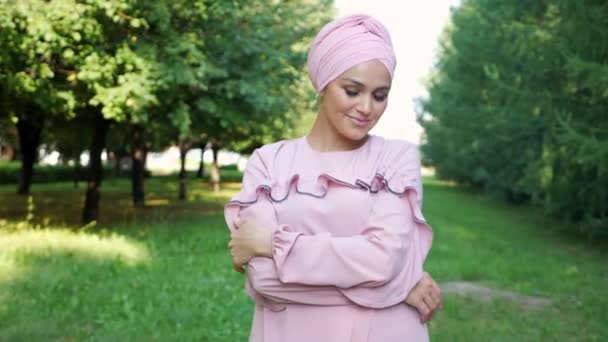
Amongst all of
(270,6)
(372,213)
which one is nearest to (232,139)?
(270,6)

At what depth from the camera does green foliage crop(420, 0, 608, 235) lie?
11.4 metres

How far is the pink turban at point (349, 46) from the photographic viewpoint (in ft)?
6.65

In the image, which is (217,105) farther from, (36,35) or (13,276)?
(13,276)

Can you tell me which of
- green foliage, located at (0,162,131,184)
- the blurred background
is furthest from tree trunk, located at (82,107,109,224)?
green foliage, located at (0,162,131,184)

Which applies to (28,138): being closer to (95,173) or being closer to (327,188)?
(95,173)

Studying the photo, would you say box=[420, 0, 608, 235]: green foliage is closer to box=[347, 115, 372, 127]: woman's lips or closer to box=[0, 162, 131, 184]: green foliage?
box=[347, 115, 372, 127]: woman's lips

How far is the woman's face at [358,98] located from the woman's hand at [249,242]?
408mm

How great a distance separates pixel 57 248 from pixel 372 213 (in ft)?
30.5

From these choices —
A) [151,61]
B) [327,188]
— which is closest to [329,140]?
[327,188]

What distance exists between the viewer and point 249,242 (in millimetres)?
1989

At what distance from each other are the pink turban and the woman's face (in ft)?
0.07

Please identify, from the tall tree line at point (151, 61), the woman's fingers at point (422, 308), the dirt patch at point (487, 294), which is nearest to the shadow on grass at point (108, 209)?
the tall tree line at point (151, 61)

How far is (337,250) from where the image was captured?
1.89m

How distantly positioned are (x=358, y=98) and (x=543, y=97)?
12770mm
